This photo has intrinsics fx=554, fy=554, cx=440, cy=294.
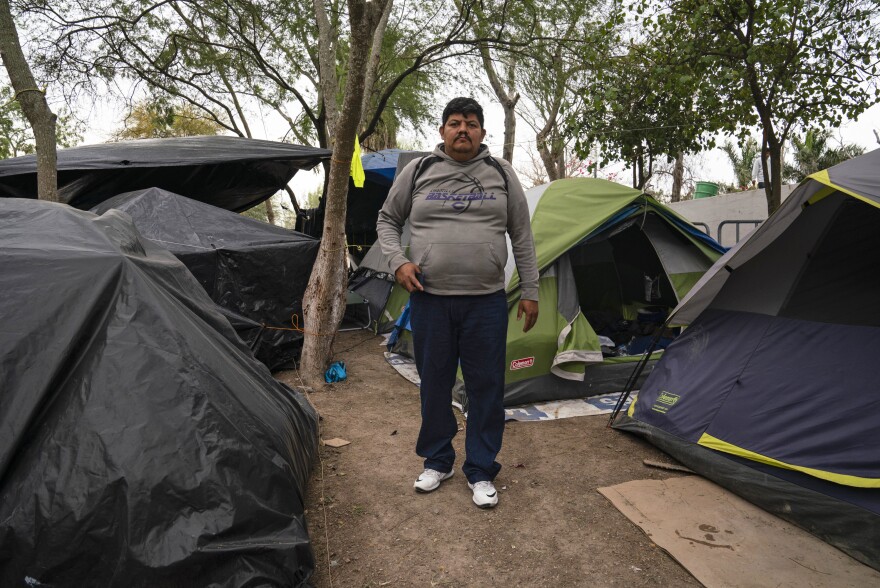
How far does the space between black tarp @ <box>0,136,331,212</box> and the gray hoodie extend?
14.5 feet

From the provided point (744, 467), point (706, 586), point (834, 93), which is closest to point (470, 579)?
point (706, 586)

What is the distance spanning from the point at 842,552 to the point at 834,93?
509cm

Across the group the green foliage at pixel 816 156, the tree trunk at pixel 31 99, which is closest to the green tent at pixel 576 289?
the tree trunk at pixel 31 99

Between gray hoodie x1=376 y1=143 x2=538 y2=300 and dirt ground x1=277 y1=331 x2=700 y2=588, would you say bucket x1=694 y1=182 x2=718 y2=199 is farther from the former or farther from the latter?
gray hoodie x1=376 y1=143 x2=538 y2=300

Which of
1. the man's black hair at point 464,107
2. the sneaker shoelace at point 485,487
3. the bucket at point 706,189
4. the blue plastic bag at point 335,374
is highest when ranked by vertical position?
the man's black hair at point 464,107

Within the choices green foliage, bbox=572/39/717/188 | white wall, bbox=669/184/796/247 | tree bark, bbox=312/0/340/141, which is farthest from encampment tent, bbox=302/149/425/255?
white wall, bbox=669/184/796/247

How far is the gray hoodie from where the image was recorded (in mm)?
2514

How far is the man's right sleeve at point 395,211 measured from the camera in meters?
2.66

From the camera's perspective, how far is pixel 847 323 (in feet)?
8.94

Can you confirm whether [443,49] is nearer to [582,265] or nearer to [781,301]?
[582,265]

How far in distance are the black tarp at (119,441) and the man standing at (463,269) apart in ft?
2.82

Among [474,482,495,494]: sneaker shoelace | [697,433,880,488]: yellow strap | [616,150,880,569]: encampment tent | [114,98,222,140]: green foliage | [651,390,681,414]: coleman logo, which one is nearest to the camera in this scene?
[697,433,880,488]: yellow strap

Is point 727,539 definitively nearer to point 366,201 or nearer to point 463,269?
point 463,269

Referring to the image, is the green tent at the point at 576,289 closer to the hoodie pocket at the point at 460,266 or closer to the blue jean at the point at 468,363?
the blue jean at the point at 468,363
